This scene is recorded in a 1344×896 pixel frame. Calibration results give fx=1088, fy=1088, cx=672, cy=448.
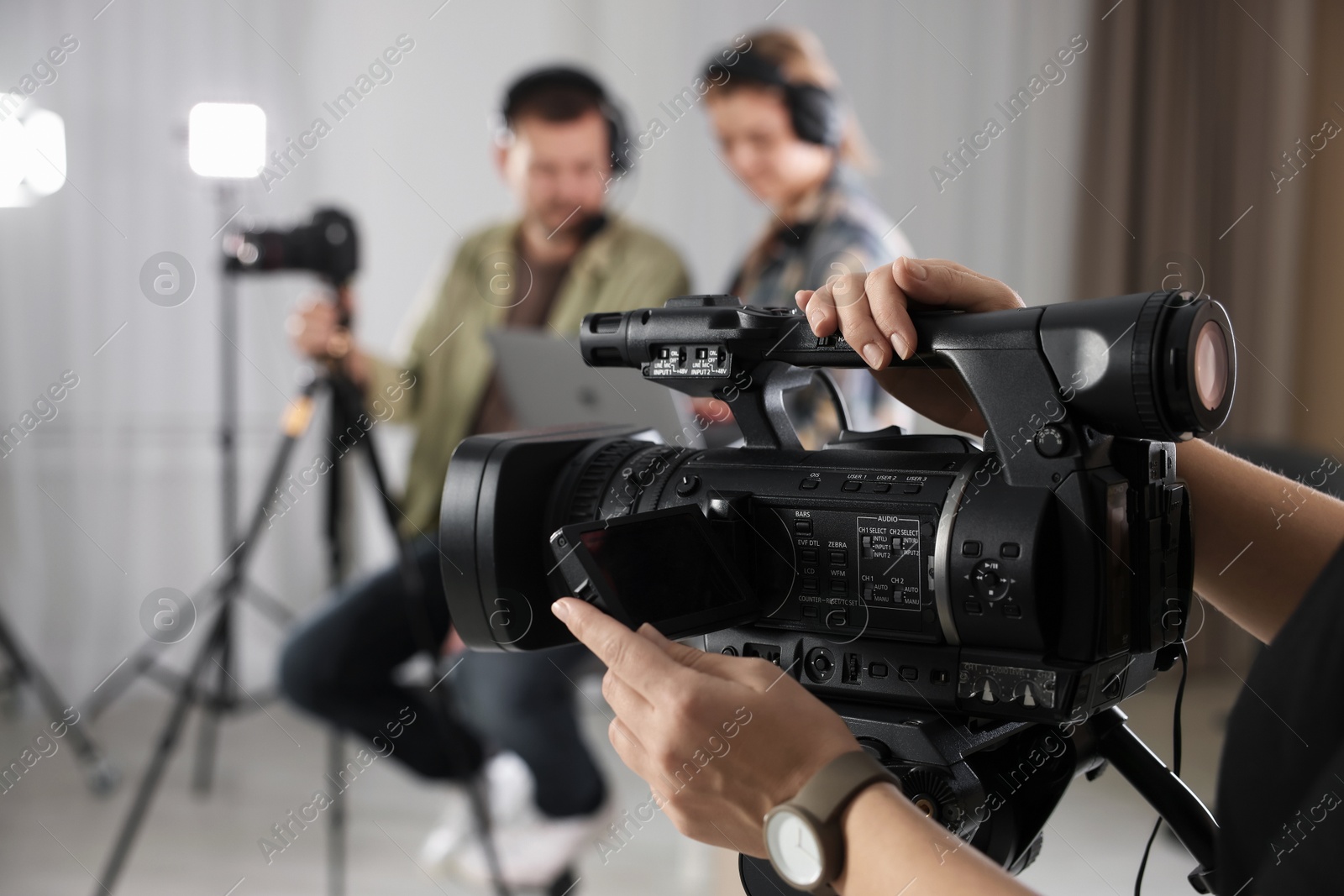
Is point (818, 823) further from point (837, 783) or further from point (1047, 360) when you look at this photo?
point (1047, 360)

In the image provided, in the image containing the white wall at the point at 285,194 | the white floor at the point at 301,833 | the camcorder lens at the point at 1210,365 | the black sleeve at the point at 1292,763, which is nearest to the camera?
the black sleeve at the point at 1292,763

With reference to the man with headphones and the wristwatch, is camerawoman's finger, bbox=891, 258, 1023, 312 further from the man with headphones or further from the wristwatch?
the man with headphones

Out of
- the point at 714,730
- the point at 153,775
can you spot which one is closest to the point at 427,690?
the point at 153,775

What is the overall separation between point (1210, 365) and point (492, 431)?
181 centimetres

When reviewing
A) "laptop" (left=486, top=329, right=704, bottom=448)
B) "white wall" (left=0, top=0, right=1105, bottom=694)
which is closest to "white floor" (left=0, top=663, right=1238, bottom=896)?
"white wall" (left=0, top=0, right=1105, bottom=694)

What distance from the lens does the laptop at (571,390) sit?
1473 mm

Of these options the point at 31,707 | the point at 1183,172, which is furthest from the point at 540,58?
the point at 31,707

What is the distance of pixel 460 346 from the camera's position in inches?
88.4

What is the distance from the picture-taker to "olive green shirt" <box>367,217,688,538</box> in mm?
2162

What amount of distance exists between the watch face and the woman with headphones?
1.34 m

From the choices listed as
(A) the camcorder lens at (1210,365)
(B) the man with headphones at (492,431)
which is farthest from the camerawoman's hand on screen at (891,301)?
(B) the man with headphones at (492,431)

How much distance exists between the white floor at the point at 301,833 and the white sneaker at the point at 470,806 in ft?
0.12

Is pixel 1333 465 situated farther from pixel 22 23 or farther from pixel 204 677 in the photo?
pixel 22 23

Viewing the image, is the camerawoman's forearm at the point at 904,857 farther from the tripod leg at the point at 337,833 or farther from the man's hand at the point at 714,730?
the tripod leg at the point at 337,833
